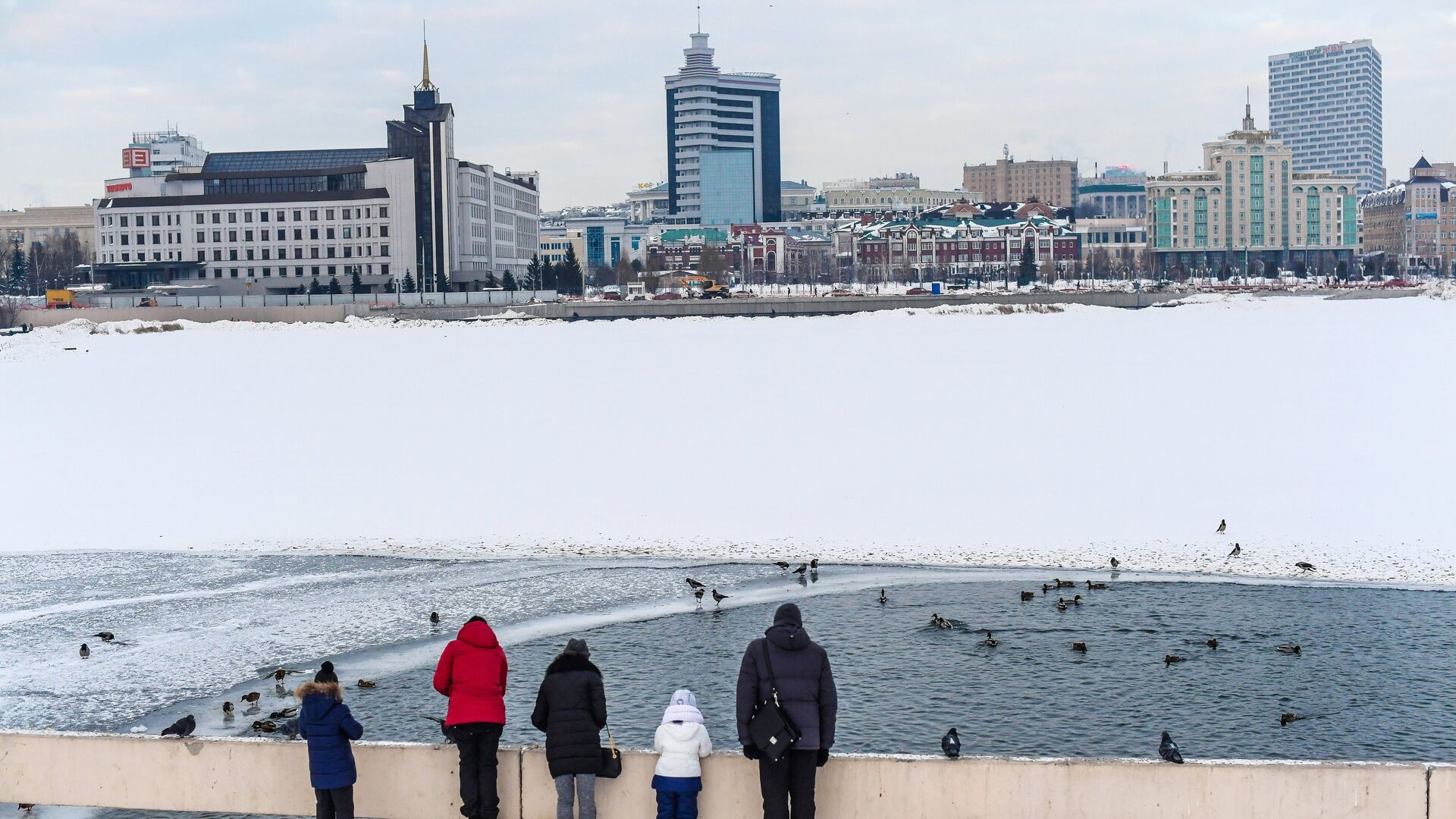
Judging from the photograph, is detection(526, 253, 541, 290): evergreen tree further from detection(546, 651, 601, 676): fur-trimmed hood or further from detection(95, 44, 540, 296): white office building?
detection(546, 651, 601, 676): fur-trimmed hood

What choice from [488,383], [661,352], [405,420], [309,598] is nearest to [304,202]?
[661,352]

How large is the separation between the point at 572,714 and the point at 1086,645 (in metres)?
8.26

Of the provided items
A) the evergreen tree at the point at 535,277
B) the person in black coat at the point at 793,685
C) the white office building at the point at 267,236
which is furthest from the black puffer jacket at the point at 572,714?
the evergreen tree at the point at 535,277

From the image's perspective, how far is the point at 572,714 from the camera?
392 inches

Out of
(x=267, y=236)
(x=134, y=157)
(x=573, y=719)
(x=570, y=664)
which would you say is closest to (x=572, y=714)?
(x=573, y=719)

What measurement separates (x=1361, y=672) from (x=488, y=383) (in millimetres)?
36698

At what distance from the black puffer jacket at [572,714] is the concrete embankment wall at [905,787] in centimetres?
49

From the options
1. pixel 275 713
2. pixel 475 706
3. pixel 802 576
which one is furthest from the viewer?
pixel 802 576

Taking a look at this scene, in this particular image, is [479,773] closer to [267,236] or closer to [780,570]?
[780,570]

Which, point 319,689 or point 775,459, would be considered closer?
point 319,689

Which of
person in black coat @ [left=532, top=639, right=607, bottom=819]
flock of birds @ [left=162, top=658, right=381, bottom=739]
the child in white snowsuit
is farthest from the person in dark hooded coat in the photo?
flock of birds @ [left=162, top=658, right=381, bottom=739]

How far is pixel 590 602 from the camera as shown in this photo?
1922 cm

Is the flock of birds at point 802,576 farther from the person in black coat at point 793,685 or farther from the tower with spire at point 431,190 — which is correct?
the tower with spire at point 431,190

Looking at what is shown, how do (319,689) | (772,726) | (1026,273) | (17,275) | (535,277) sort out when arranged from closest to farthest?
(772,726) → (319,689) → (535,277) → (17,275) → (1026,273)
